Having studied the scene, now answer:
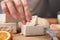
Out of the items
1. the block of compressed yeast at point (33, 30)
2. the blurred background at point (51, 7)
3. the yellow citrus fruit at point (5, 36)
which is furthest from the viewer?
the blurred background at point (51, 7)

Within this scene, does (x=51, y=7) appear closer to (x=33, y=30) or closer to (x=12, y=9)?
(x=33, y=30)

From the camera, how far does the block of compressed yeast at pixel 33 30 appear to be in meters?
0.82

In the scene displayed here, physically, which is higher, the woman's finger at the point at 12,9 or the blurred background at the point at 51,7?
the blurred background at the point at 51,7

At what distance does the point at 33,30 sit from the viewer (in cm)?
82

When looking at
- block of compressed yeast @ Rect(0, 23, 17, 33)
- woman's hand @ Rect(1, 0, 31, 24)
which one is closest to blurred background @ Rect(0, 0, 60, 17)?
block of compressed yeast @ Rect(0, 23, 17, 33)

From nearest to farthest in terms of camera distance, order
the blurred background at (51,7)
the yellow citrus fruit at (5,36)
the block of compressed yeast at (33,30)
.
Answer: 1. the yellow citrus fruit at (5,36)
2. the block of compressed yeast at (33,30)
3. the blurred background at (51,7)

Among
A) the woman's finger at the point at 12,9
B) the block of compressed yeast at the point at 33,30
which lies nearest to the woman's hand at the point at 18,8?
the woman's finger at the point at 12,9

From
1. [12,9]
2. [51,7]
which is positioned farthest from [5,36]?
[51,7]

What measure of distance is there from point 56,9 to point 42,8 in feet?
0.33

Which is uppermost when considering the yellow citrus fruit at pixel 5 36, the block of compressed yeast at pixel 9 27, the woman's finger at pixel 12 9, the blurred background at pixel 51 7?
the blurred background at pixel 51 7

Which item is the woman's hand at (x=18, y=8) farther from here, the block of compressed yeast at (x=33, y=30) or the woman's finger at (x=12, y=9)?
the block of compressed yeast at (x=33, y=30)

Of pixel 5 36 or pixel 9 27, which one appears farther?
pixel 9 27

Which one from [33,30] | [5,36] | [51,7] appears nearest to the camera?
[5,36]

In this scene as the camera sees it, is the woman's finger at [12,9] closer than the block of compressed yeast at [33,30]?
Yes
